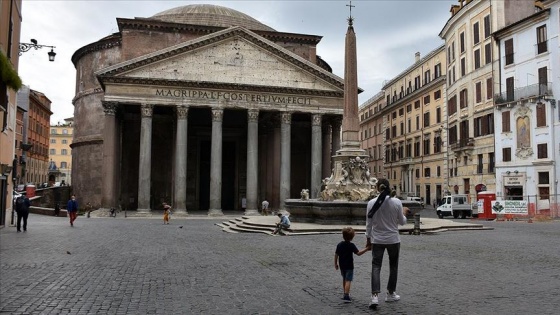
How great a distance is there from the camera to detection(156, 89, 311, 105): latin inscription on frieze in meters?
32.6

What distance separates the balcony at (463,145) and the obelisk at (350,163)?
2133 cm

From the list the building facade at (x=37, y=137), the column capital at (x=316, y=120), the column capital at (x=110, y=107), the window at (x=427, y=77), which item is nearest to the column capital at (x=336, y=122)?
the column capital at (x=316, y=120)

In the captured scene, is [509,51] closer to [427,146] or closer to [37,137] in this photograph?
[427,146]

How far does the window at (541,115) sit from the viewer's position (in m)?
30.1

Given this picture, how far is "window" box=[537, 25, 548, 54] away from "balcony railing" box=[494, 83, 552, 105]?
215 centimetres

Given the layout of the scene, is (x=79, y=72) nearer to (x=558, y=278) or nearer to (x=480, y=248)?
(x=480, y=248)

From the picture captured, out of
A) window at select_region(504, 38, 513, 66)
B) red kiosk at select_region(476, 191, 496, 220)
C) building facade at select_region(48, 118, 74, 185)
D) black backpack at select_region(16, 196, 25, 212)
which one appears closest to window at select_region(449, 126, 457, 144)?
window at select_region(504, 38, 513, 66)

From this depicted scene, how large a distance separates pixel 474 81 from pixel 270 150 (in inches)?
600

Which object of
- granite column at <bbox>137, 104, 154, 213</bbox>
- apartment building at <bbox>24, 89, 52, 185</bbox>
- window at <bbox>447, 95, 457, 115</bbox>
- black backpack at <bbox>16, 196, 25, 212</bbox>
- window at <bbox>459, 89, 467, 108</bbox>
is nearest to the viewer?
black backpack at <bbox>16, 196, 25, 212</bbox>

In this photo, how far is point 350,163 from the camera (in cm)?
1786

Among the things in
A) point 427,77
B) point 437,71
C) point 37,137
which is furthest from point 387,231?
point 37,137

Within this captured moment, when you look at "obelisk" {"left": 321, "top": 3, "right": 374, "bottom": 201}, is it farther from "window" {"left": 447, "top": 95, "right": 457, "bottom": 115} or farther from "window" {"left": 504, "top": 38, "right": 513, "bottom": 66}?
"window" {"left": 447, "top": 95, "right": 457, "bottom": 115}

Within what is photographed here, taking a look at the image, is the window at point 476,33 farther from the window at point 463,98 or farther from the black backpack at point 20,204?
the black backpack at point 20,204

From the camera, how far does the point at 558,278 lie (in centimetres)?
809
